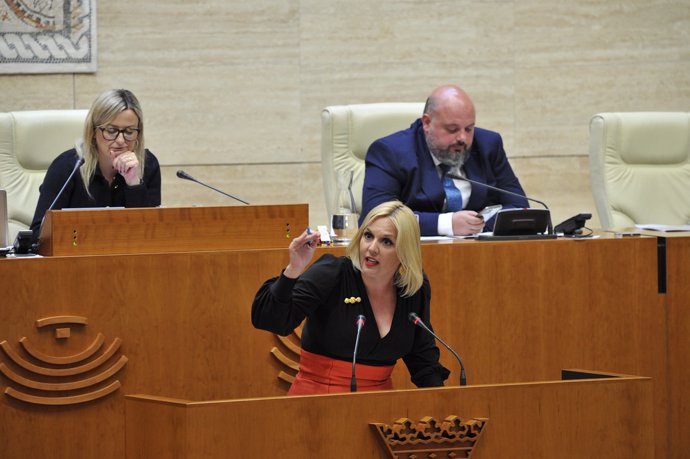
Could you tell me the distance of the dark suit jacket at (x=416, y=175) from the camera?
4344mm

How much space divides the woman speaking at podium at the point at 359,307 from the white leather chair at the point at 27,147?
2010mm

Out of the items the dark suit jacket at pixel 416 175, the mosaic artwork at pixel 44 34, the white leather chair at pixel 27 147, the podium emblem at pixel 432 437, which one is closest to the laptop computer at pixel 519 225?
the dark suit jacket at pixel 416 175

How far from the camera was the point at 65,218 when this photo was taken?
3191mm

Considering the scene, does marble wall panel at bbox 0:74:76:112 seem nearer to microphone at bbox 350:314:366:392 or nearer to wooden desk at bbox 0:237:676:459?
wooden desk at bbox 0:237:676:459

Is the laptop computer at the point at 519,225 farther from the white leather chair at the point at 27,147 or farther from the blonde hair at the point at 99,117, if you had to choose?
the white leather chair at the point at 27,147

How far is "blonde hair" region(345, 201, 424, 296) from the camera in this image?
112 inches

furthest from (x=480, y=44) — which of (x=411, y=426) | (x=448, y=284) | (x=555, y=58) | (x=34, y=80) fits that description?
(x=411, y=426)

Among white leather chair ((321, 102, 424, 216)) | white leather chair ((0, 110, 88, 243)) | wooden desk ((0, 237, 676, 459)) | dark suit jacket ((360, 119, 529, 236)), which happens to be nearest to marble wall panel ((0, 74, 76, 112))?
white leather chair ((0, 110, 88, 243))

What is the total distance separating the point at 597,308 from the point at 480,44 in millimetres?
2762

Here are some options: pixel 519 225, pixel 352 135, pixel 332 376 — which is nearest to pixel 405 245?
pixel 332 376

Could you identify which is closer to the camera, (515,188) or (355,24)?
(515,188)

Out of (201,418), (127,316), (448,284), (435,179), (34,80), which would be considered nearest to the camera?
→ (201,418)

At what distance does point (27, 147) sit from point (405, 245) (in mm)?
2327

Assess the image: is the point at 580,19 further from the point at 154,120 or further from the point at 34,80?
the point at 34,80
